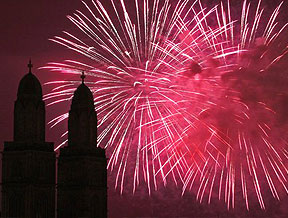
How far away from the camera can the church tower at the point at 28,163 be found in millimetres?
157000

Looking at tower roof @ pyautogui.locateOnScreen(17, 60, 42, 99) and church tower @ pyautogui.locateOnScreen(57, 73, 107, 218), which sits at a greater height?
tower roof @ pyautogui.locateOnScreen(17, 60, 42, 99)

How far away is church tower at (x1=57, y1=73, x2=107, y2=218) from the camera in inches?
6437

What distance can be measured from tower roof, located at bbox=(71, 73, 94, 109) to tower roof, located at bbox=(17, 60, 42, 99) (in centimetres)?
710

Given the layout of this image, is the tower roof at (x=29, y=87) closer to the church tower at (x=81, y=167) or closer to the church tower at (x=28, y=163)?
A: the church tower at (x=28, y=163)

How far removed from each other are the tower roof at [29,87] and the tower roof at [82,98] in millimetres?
7102

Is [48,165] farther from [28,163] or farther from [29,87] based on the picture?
[29,87]

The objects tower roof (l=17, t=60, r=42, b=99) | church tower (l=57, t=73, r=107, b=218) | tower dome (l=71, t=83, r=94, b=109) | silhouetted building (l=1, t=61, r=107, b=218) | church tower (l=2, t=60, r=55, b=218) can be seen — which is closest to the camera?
church tower (l=2, t=60, r=55, b=218)

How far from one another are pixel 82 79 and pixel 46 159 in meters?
15.7

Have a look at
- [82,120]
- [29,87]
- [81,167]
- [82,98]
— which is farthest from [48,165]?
[29,87]

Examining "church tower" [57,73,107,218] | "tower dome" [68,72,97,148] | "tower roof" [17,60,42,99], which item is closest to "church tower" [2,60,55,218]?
"tower roof" [17,60,42,99]

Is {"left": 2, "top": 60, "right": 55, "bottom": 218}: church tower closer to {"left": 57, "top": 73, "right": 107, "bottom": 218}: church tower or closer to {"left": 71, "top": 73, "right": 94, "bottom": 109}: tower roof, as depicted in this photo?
{"left": 57, "top": 73, "right": 107, "bottom": 218}: church tower

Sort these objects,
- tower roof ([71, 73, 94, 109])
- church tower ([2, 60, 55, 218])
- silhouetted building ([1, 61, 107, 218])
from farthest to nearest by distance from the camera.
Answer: tower roof ([71, 73, 94, 109])
silhouetted building ([1, 61, 107, 218])
church tower ([2, 60, 55, 218])

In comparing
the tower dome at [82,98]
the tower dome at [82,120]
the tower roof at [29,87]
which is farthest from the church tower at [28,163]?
the tower dome at [82,98]

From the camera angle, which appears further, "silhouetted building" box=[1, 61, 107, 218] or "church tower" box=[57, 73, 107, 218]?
"church tower" box=[57, 73, 107, 218]
